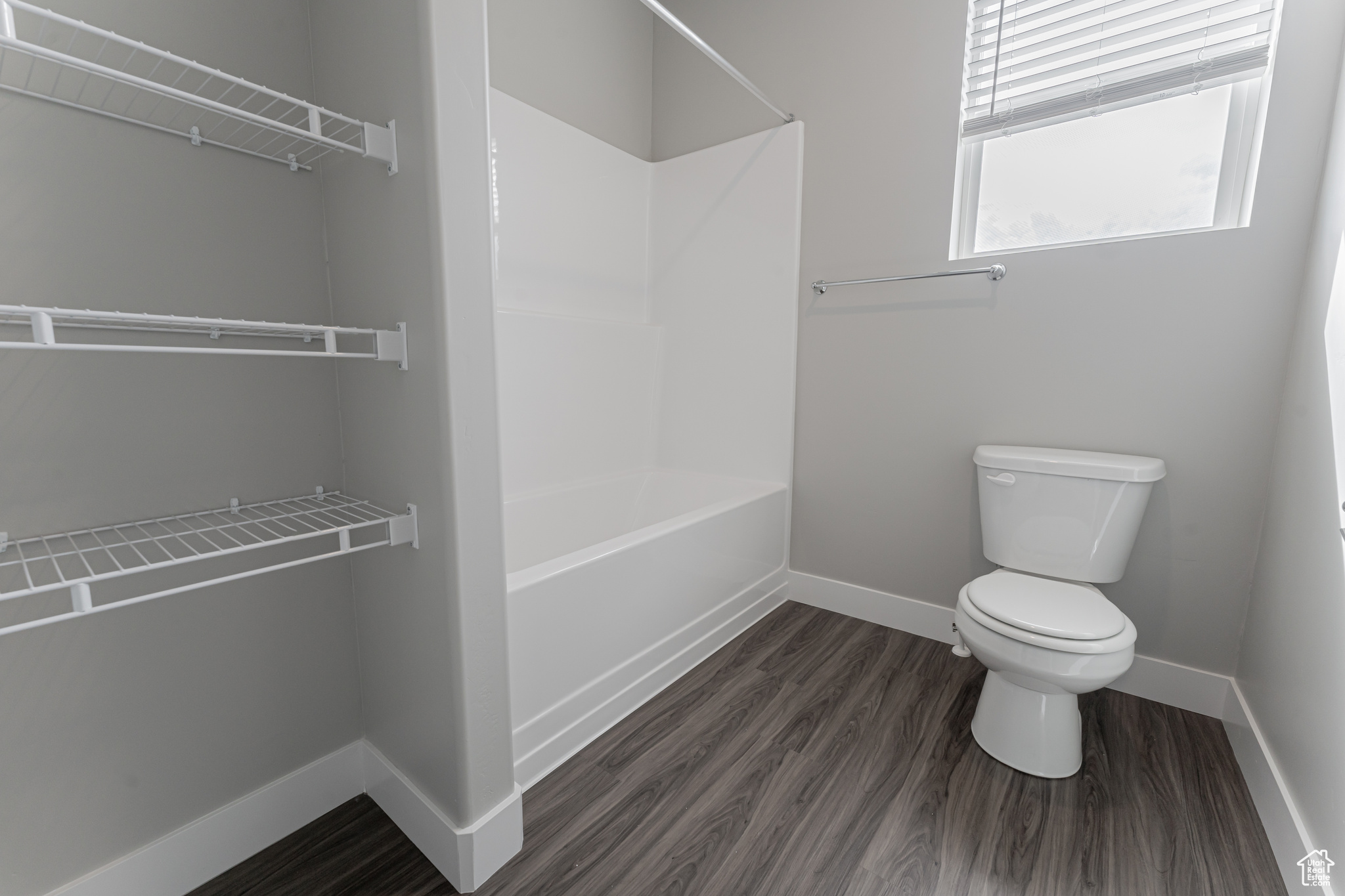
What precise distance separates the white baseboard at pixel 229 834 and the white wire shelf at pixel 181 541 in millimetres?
491

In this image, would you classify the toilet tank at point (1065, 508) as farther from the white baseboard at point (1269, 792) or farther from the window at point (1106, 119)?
the window at point (1106, 119)

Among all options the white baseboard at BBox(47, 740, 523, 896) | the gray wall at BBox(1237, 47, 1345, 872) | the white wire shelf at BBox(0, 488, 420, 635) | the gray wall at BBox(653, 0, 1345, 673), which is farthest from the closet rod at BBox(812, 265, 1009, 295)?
the white baseboard at BBox(47, 740, 523, 896)

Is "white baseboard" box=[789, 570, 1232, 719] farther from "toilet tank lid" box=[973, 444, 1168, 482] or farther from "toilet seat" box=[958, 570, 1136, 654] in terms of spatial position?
"toilet tank lid" box=[973, 444, 1168, 482]

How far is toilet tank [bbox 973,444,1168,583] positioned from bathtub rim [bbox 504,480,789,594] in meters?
0.81

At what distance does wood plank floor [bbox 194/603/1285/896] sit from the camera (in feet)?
3.93

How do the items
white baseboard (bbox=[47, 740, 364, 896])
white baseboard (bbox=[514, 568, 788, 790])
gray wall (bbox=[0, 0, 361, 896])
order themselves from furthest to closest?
white baseboard (bbox=[514, 568, 788, 790]) < white baseboard (bbox=[47, 740, 364, 896]) < gray wall (bbox=[0, 0, 361, 896])

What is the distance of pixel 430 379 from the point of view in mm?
1054

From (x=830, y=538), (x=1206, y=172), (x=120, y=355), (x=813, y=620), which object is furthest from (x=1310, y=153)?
(x=120, y=355)

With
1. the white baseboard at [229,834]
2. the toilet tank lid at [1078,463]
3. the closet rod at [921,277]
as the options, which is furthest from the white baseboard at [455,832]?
the closet rod at [921,277]

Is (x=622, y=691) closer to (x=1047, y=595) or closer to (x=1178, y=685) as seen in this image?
(x=1047, y=595)

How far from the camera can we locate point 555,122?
235cm

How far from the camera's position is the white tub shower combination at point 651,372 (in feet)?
6.46

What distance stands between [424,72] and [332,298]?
0.54m

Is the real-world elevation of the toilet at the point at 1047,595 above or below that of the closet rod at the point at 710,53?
below
